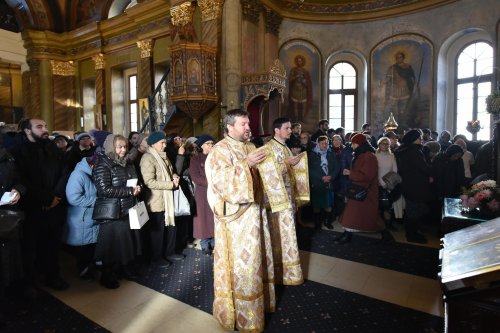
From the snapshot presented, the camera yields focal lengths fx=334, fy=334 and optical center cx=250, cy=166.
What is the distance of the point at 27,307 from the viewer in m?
3.31

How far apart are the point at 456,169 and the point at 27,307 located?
6.19 m

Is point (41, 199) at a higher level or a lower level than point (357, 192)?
higher

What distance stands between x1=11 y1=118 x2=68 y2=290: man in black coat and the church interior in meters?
0.37

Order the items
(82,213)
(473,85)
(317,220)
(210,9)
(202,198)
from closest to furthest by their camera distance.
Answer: (82,213), (202,198), (317,220), (210,9), (473,85)

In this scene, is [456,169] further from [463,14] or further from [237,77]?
[463,14]

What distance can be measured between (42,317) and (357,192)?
162 inches

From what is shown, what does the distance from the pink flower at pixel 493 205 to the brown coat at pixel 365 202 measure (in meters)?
1.74

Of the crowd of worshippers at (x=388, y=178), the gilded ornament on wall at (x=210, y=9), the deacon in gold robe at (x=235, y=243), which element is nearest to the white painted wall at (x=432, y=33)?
the gilded ornament on wall at (x=210, y=9)

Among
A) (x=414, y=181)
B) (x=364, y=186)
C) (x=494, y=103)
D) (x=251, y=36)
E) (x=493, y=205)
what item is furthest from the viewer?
(x=251, y=36)

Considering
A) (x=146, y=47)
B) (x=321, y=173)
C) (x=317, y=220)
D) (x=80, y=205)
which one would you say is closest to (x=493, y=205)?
(x=321, y=173)

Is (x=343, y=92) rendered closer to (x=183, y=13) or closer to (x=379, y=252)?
(x=183, y=13)

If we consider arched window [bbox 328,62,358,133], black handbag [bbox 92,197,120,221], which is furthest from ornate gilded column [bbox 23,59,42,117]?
black handbag [bbox 92,197,120,221]

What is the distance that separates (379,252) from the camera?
4754 millimetres

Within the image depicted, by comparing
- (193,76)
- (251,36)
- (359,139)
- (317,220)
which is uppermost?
(251,36)
